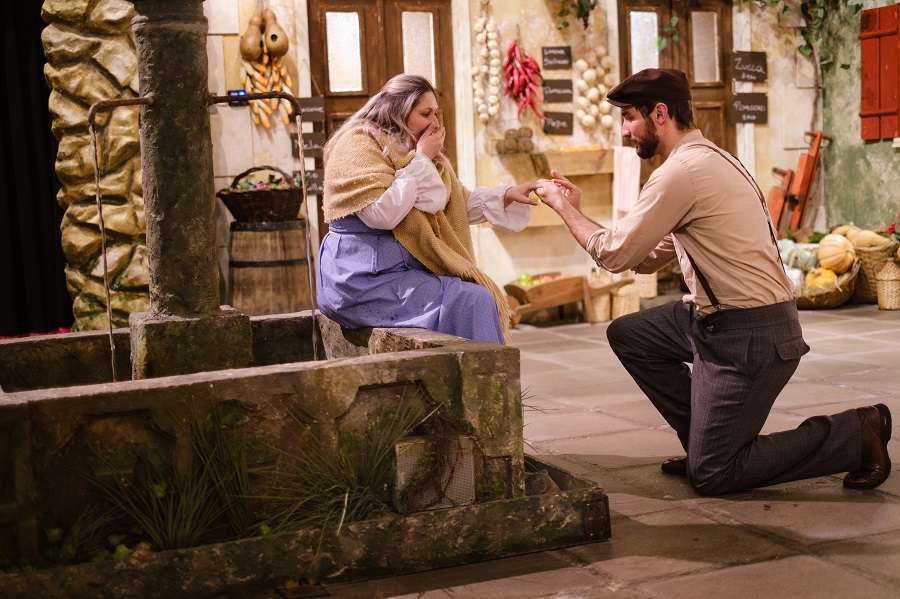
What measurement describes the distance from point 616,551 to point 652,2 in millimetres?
6247

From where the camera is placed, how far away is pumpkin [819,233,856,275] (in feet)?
26.2

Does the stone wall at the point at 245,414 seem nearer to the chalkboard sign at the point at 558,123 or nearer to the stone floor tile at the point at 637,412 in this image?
the stone floor tile at the point at 637,412

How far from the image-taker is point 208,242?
334cm

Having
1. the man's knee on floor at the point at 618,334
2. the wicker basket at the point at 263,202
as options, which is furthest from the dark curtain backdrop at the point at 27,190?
the man's knee on floor at the point at 618,334

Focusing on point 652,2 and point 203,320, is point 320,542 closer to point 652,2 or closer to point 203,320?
point 203,320

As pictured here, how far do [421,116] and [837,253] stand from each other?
202 inches

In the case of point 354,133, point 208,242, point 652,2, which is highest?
point 652,2

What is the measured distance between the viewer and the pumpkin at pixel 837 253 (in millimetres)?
7980

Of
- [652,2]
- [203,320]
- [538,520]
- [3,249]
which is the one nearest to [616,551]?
[538,520]

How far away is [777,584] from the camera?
263 cm

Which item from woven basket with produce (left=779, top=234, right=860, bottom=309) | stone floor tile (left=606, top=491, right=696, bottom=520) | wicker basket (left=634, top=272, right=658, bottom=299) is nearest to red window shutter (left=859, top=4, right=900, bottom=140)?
woven basket with produce (left=779, top=234, right=860, bottom=309)

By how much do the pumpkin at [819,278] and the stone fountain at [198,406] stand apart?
526 cm

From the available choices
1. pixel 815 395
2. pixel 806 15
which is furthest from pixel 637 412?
pixel 806 15

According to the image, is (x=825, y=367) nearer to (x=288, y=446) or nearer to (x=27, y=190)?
(x=288, y=446)
